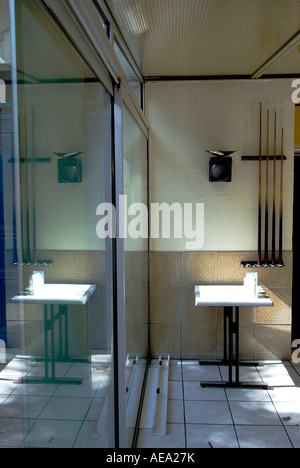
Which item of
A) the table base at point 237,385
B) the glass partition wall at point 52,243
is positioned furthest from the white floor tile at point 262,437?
the glass partition wall at point 52,243

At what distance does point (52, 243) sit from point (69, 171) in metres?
0.29

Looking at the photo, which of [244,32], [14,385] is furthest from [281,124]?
[14,385]

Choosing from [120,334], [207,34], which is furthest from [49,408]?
[207,34]

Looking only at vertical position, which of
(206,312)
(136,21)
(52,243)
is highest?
(136,21)

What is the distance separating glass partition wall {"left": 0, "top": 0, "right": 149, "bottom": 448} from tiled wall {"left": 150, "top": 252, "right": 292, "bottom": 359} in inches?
97.3

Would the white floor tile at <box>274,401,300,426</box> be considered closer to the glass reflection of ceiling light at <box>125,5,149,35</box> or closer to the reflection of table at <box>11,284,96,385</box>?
the reflection of table at <box>11,284,96,385</box>

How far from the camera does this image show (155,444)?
10.2ft

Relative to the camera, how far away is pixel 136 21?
287 centimetres

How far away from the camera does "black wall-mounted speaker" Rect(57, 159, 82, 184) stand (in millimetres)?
1335

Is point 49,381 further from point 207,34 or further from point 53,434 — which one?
point 207,34

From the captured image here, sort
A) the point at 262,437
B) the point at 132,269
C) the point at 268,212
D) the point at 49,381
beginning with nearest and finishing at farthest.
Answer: the point at 49,381
the point at 132,269
the point at 262,437
the point at 268,212

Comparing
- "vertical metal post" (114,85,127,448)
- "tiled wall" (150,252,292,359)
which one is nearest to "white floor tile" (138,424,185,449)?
"vertical metal post" (114,85,127,448)

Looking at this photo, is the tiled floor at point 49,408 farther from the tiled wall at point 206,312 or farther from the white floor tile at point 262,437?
the tiled wall at point 206,312
